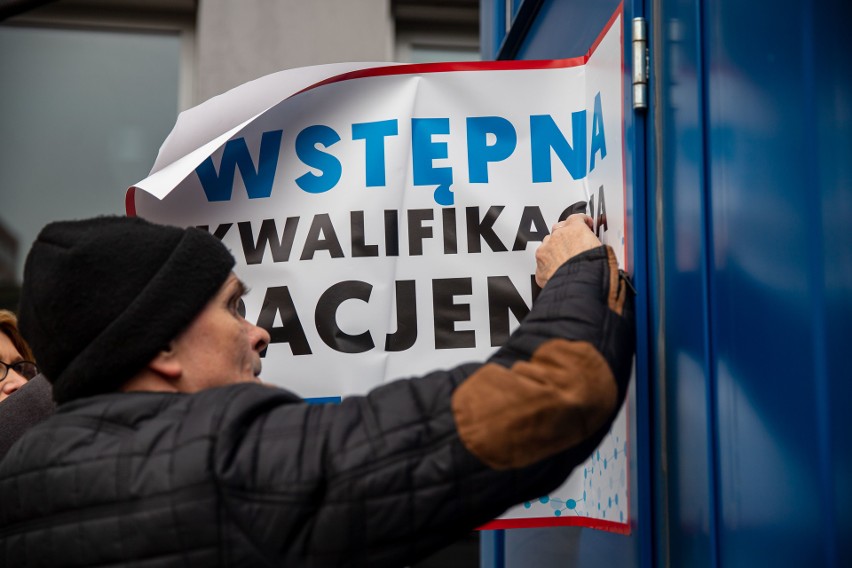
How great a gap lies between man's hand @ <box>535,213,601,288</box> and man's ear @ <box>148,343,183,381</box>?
0.51m

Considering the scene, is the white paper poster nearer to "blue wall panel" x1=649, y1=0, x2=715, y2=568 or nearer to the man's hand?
the man's hand

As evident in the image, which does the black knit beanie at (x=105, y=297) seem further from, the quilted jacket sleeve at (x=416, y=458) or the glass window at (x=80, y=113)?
the glass window at (x=80, y=113)

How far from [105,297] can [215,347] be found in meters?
0.14

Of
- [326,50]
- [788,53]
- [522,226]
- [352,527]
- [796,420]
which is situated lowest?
[352,527]

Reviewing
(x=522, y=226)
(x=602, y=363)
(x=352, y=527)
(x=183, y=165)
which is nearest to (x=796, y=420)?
(x=602, y=363)

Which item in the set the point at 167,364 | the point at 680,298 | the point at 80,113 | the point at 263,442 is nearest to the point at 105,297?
the point at 167,364

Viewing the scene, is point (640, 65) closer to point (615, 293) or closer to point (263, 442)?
point (615, 293)

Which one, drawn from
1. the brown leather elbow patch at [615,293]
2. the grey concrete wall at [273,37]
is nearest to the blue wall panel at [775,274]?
the brown leather elbow patch at [615,293]

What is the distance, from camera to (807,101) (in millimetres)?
954

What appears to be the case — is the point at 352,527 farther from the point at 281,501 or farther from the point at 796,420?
the point at 796,420

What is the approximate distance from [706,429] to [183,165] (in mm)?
925

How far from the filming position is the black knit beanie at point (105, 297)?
107cm

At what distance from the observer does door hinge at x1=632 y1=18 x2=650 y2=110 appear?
1277mm

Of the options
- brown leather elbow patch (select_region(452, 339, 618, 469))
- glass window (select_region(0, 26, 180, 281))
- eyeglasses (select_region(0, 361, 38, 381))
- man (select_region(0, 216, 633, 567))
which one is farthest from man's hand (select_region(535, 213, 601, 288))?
glass window (select_region(0, 26, 180, 281))
